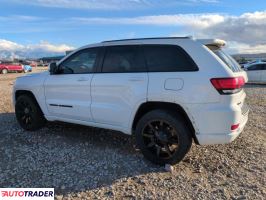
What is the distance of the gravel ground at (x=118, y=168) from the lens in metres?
4.56

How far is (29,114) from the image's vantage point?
723cm

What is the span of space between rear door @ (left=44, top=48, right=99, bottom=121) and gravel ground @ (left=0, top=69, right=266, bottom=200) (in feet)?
2.01

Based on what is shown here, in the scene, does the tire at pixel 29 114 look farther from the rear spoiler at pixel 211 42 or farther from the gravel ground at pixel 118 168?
the rear spoiler at pixel 211 42

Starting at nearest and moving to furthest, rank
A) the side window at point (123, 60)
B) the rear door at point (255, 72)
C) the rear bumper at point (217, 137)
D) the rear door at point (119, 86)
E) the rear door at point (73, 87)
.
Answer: the rear bumper at point (217, 137) → the rear door at point (119, 86) → the side window at point (123, 60) → the rear door at point (73, 87) → the rear door at point (255, 72)

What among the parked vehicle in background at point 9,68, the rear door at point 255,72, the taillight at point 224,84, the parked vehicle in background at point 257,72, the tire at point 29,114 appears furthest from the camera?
the parked vehicle in background at point 9,68

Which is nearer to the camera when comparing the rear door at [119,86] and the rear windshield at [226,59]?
the rear windshield at [226,59]

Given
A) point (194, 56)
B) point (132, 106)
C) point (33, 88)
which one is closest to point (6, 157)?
point (33, 88)

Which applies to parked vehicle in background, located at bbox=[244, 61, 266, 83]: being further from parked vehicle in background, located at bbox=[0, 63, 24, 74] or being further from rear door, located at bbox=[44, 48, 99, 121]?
parked vehicle in background, located at bbox=[0, 63, 24, 74]

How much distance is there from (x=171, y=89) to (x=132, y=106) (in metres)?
0.76

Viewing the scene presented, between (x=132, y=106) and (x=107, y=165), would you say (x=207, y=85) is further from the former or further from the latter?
(x=107, y=165)

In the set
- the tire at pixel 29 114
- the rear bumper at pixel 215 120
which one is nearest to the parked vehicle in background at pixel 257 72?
the tire at pixel 29 114

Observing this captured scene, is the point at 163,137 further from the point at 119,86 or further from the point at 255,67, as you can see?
the point at 255,67

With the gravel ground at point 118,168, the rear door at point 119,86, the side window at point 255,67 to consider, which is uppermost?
the rear door at point 119,86

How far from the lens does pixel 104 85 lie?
5809 millimetres
